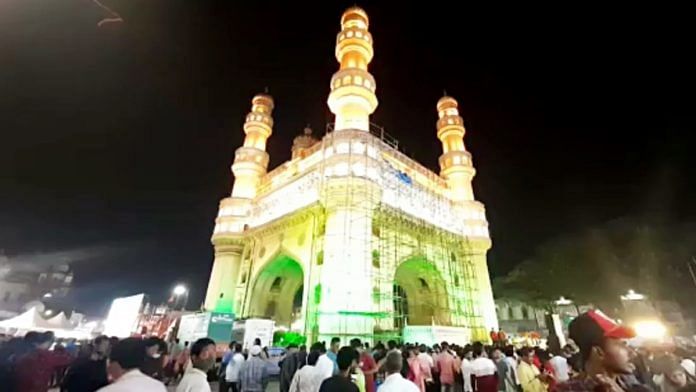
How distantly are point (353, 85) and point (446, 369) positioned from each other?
19.1 meters

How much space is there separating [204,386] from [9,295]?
6711 centimetres

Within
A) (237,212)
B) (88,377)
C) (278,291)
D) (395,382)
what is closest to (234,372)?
(88,377)

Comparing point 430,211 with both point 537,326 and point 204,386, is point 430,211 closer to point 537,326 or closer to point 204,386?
point 537,326

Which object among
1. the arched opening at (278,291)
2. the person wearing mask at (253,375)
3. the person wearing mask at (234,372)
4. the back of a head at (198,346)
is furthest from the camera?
the arched opening at (278,291)

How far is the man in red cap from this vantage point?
2150 millimetres

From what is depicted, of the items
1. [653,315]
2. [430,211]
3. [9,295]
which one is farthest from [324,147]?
[9,295]

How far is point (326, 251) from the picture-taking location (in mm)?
19297

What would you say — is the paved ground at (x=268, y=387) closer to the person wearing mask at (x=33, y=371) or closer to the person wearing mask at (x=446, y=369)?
the person wearing mask at (x=446, y=369)

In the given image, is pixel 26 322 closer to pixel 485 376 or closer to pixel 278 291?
pixel 278 291

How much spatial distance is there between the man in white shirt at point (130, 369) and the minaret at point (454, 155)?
28.6m

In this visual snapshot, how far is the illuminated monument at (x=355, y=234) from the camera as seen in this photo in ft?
61.2

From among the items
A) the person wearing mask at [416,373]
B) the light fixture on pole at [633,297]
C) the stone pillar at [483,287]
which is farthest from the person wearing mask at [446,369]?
the light fixture on pole at [633,297]

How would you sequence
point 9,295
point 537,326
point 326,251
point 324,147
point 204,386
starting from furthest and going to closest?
1. point 9,295
2. point 537,326
3. point 324,147
4. point 326,251
5. point 204,386

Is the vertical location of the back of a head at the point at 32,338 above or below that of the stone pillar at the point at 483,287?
below
